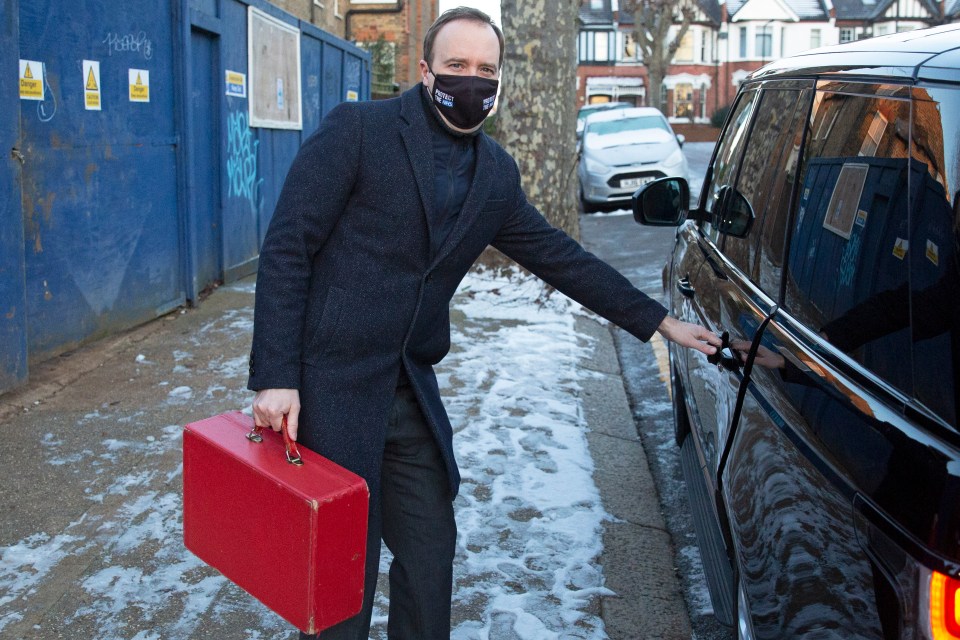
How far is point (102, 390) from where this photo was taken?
604cm

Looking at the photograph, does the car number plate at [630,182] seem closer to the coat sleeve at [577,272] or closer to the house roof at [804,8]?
the coat sleeve at [577,272]

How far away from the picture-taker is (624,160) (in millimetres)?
17172

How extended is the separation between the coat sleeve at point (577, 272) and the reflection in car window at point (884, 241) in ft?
1.69

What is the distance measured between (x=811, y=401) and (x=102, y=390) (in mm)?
4858

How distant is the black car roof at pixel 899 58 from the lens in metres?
1.96

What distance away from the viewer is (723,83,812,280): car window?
283cm

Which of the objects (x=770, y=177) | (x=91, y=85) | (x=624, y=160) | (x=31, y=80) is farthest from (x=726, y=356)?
(x=624, y=160)

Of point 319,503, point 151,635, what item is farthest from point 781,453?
point 151,635

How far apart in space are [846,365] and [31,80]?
547 centimetres

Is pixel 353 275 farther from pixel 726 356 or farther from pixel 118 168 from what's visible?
pixel 118 168

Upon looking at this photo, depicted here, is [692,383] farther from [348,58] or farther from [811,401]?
[348,58]

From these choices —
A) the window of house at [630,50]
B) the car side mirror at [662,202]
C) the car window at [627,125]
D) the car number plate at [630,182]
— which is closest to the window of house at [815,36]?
the window of house at [630,50]

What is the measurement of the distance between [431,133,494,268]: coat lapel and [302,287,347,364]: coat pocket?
0.85 feet

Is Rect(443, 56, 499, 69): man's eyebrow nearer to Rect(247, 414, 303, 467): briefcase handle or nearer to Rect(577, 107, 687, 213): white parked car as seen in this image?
Rect(247, 414, 303, 467): briefcase handle
